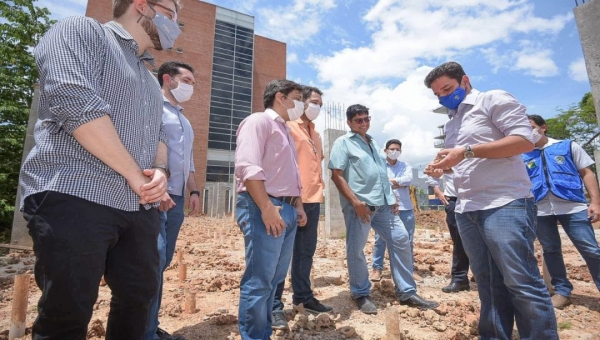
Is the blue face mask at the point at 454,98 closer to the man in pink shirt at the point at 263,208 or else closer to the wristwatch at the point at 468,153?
the wristwatch at the point at 468,153

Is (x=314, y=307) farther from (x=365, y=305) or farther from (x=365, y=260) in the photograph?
(x=365, y=260)

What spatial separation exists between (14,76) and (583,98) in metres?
35.6

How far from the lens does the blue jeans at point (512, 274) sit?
6.09 ft

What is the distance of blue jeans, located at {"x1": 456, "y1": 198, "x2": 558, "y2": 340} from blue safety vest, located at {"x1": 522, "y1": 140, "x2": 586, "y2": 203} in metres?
1.64

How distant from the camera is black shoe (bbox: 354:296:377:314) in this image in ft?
9.79

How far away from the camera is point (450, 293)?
12.1ft

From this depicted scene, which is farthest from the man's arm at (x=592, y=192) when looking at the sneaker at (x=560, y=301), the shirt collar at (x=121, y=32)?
the shirt collar at (x=121, y=32)

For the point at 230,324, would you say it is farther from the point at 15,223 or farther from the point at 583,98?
the point at 583,98

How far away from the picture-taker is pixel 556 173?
3330mm

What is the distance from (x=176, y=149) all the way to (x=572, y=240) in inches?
158

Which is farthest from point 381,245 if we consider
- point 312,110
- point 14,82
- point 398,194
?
point 14,82

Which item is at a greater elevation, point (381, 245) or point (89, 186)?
point (89, 186)

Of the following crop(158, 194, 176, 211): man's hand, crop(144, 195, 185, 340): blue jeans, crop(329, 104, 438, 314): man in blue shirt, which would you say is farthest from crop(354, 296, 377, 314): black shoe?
crop(158, 194, 176, 211): man's hand

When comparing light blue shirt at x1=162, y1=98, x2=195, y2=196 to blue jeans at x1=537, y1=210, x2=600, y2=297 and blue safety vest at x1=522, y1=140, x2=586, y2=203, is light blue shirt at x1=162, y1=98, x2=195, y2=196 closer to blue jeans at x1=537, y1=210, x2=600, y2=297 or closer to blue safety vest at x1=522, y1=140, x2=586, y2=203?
blue safety vest at x1=522, y1=140, x2=586, y2=203
